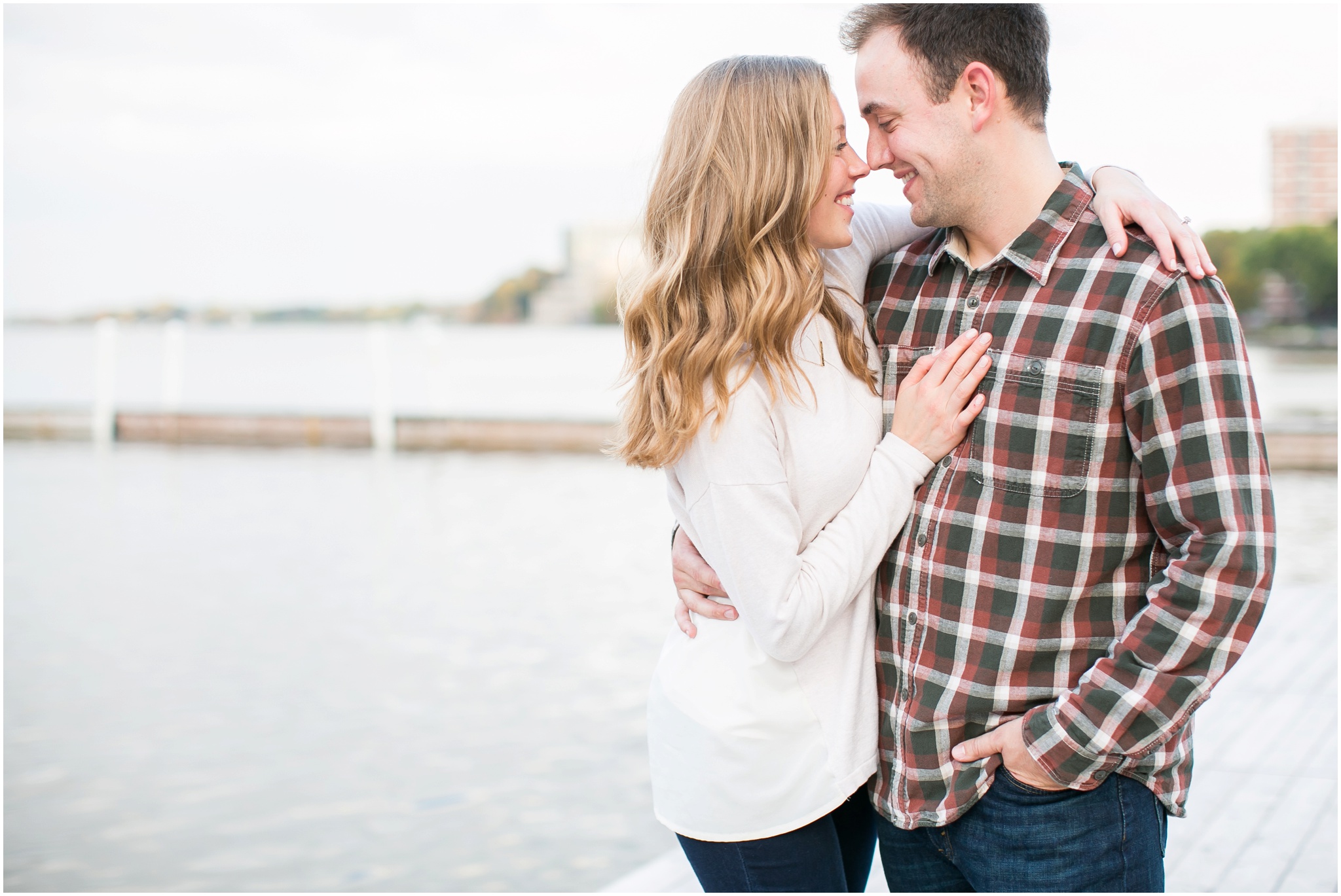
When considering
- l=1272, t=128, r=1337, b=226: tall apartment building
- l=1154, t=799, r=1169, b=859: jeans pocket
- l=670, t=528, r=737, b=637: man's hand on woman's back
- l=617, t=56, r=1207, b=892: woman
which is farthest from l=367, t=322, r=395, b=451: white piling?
l=1272, t=128, r=1337, b=226: tall apartment building

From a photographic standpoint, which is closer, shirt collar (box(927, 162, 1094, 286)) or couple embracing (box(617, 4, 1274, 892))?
couple embracing (box(617, 4, 1274, 892))

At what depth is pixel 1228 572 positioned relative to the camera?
47.8 inches

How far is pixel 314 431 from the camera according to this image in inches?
519

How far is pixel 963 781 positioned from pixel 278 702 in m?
3.85

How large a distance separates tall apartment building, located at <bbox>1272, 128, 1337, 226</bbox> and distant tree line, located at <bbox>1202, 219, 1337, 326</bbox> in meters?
0.57

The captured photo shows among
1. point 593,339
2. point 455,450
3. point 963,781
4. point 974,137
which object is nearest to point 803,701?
point 963,781

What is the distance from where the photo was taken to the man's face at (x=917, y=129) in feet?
4.61

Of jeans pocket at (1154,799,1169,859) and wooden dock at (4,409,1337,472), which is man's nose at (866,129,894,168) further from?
wooden dock at (4,409,1337,472)

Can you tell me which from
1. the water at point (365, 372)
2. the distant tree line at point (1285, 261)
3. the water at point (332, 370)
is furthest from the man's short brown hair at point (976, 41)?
the distant tree line at point (1285, 261)

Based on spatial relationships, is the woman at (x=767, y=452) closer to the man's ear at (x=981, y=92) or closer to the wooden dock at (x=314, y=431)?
the man's ear at (x=981, y=92)

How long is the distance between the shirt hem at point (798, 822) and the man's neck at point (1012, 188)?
2.18 feet

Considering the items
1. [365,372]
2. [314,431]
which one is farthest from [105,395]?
[365,372]

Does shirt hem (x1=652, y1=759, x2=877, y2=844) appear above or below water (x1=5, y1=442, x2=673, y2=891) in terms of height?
above

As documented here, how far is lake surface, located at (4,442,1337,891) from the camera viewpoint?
Answer: 3.45 metres
